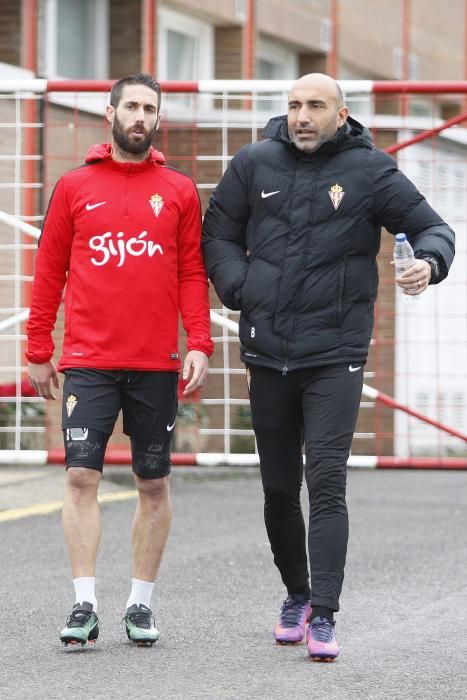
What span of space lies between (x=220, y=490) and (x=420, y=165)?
393 centimetres

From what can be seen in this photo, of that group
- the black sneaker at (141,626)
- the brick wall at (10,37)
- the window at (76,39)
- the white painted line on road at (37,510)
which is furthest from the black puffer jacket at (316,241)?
the window at (76,39)

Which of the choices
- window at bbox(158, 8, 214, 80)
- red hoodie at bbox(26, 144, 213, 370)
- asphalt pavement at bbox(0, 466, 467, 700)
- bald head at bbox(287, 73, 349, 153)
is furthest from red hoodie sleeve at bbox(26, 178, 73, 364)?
window at bbox(158, 8, 214, 80)

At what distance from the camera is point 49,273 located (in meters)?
6.75

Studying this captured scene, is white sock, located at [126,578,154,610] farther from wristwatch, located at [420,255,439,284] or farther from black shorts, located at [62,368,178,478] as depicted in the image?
wristwatch, located at [420,255,439,284]

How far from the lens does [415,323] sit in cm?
1022

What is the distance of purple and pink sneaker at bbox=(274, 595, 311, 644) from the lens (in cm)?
673

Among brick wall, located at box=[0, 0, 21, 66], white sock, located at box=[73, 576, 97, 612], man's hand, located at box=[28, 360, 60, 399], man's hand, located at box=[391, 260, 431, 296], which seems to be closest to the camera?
man's hand, located at box=[391, 260, 431, 296]

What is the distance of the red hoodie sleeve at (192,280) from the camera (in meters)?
6.75

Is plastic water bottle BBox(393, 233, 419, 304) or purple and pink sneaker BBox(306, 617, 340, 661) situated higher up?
plastic water bottle BBox(393, 233, 419, 304)

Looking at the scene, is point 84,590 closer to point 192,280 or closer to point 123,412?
point 123,412

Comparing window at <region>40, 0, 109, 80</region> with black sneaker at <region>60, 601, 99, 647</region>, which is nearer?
black sneaker at <region>60, 601, 99, 647</region>

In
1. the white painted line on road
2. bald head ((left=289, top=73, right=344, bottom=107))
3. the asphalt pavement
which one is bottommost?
the white painted line on road

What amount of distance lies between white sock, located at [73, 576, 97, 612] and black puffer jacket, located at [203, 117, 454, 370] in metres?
1.02

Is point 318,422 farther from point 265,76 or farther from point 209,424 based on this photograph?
point 265,76
